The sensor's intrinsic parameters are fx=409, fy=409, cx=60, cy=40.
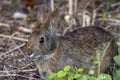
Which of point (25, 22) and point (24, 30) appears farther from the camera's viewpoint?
point (25, 22)

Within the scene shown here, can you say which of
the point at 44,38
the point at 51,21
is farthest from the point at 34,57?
the point at 51,21

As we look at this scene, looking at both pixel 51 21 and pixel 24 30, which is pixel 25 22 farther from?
pixel 51 21

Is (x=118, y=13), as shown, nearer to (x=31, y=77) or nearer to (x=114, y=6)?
(x=114, y=6)

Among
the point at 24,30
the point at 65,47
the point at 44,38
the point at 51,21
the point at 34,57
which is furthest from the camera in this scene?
the point at 24,30

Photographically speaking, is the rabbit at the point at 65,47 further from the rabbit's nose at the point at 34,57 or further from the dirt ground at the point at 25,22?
the dirt ground at the point at 25,22

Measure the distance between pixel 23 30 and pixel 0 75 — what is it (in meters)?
1.51

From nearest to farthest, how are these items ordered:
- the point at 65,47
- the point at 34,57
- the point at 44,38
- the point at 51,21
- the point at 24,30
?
the point at 34,57, the point at 44,38, the point at 51,21, the point at 65,47, the point at 24,30

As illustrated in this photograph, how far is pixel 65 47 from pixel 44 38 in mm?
→ 492

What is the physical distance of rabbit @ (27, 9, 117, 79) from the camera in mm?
4883

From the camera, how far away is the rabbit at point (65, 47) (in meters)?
4.88

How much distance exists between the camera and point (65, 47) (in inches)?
209

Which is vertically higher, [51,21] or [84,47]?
[51,21]

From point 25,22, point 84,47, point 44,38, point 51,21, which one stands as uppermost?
point 51,21

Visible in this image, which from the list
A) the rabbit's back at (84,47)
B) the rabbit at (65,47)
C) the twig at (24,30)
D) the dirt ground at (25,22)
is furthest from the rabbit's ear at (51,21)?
the twig at (24,30)
